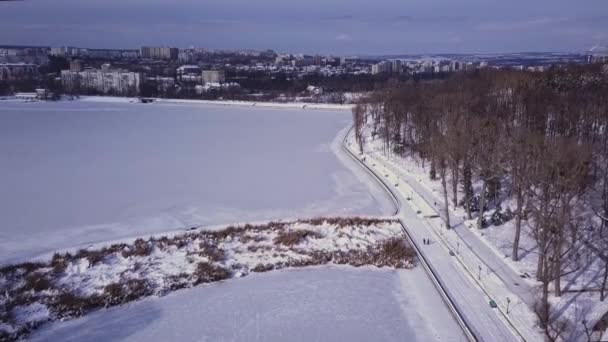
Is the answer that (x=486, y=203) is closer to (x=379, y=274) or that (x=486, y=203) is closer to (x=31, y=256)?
(x=379, y=274)

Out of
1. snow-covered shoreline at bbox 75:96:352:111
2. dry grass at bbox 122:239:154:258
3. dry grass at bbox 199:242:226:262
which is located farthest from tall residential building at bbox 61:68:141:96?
dry grass at bbox 199:242:226:262

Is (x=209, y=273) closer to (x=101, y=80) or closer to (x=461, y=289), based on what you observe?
(x=461, y=289)

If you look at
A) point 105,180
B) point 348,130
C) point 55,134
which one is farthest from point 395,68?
point 105,180

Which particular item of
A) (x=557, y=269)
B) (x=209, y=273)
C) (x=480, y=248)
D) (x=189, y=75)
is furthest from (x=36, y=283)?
(x=189, y=75)

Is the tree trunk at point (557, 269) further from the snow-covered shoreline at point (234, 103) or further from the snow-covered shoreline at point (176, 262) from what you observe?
the snow-covered shoreline at point (234, 103)

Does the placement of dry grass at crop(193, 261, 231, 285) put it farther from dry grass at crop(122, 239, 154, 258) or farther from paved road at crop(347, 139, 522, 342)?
paved road at crop(347, 139, 522, 342)
